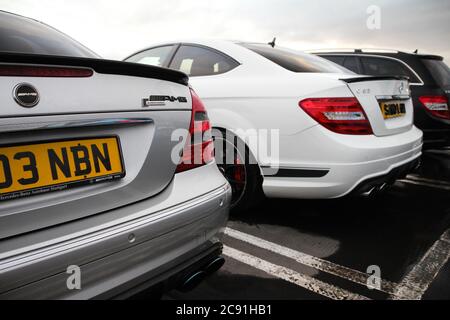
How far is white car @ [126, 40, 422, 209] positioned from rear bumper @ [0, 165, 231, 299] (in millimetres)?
1092

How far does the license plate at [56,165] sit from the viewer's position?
101cm

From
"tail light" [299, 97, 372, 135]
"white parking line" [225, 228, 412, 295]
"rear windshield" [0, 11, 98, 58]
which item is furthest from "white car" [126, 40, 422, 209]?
"rear windshield" [0, 11, 98, 58]

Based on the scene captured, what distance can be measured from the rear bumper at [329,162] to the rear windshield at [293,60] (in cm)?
68

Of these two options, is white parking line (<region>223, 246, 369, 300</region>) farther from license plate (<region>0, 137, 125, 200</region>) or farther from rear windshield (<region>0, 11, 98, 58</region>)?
rear windshield (<region>0, 11, 98, 58</region>)

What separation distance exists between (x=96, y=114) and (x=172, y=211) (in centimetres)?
45

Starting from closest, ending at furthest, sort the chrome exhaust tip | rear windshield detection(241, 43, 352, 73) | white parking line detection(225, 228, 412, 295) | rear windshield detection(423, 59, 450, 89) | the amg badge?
the amg badge, the chrome exhaust tip, white parking line detection(225, 228, 412, 295), rear windshield detection(241, 43, 352, 73), rear windshield detection(423, 59, 450, 89)

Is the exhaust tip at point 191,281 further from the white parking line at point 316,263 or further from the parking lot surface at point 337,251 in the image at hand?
the white parking line at point 316,263

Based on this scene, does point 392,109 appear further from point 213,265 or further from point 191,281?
point 191,281

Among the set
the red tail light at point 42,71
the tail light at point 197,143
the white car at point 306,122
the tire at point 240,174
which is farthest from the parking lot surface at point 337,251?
the red tail light at point 42,71

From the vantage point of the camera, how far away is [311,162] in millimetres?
2508

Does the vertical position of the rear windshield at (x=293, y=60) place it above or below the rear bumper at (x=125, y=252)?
above

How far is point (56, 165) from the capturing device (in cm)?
111

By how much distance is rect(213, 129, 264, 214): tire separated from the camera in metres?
Answer: 2.77
